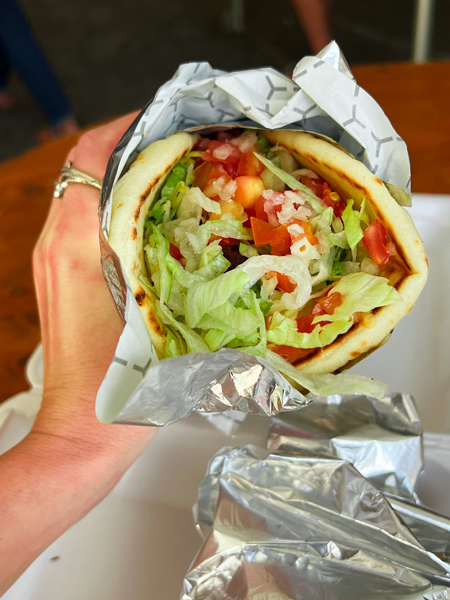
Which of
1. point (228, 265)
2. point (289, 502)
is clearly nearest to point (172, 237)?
point (228, 265)

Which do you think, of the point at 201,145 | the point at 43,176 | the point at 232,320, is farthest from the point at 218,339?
the point at 43,176

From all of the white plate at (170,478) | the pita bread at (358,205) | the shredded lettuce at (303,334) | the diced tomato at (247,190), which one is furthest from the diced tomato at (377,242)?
the white plate at (170,478)

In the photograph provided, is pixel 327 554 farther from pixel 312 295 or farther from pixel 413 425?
pixel 312 295

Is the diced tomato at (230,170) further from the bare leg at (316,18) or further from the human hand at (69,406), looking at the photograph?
the bare leg at (316,18)

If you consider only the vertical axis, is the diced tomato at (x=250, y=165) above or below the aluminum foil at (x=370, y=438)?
above

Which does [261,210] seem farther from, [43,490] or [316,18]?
[316,18]
